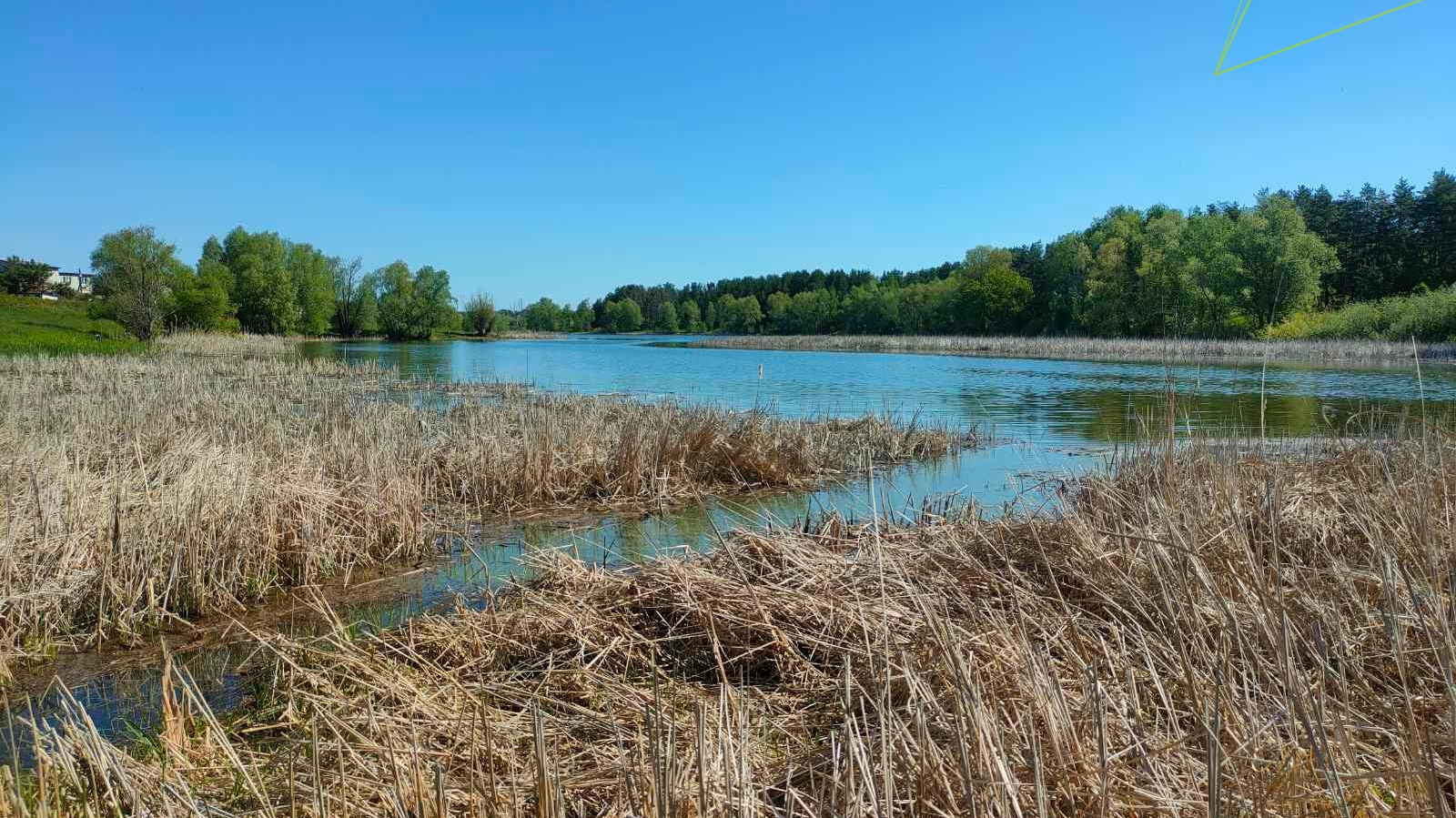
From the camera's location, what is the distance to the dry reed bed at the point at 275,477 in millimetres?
5344

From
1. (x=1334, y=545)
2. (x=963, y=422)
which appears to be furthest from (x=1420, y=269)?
(x=1334, y=545)

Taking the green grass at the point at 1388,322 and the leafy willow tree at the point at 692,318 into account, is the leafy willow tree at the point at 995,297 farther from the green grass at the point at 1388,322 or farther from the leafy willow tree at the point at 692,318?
the leafy willow tree at the point at 692,318

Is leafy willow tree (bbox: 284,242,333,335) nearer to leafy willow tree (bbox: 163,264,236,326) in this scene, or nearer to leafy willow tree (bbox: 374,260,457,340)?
leafy willow tree (bbox: 374,260,457,340)

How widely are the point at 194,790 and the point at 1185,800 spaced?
361 centimetres

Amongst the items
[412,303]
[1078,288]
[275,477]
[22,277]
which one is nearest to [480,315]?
[412,303]

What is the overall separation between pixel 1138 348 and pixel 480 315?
80.1 metres

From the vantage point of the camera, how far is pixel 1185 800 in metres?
2.27

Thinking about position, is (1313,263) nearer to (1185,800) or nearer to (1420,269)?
(1420,269)

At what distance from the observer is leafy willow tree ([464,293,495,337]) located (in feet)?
333

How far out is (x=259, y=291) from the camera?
237 ft

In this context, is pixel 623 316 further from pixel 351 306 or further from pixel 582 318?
pixel 351 306

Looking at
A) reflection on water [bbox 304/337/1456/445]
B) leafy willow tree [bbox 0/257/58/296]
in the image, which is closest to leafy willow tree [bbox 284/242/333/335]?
leafy willow tree [bbox 0/257/58/296]

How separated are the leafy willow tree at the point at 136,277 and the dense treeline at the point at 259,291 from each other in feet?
0.18

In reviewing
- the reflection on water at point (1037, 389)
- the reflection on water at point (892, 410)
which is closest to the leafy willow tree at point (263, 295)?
the reflection on water at point (892, 410)
